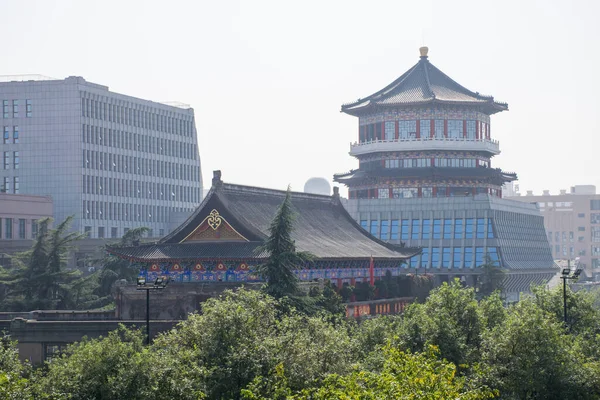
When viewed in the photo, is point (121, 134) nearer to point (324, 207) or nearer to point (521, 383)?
point (324, 207)

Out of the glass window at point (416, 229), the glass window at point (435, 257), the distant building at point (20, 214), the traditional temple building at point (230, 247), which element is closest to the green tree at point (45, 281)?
the traditional temple building at point (230, 247)

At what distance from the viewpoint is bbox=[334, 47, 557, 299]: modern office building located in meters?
132

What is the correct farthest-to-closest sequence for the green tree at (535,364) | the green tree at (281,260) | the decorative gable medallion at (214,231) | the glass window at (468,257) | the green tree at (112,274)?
the glass window at (468,257)
the green tree at (112,274)
the decorative gable medallion at (214,231)
the green tree at (281,260)
the green tree at (535,364)

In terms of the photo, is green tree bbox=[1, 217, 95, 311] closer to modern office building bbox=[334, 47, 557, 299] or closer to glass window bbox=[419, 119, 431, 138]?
modern office building bbox=[334, 47, 557, 299]

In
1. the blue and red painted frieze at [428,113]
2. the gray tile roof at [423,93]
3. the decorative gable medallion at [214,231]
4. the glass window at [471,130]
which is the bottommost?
the decorative gable medallion at [214,231]

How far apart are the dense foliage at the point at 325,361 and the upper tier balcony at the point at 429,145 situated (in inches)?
2886

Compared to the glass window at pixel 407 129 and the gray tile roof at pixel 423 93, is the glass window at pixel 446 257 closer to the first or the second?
the glass window at pixel 407 129

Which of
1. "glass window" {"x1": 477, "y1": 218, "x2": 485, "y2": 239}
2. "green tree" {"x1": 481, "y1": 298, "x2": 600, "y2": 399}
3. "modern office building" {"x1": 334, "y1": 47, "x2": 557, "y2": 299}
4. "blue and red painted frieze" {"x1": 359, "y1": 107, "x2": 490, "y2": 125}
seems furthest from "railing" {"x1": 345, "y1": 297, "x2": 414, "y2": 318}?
"blue and red painted frieze" {"x1": 359, "y1": 107, "x2": 490, "y2": 125}

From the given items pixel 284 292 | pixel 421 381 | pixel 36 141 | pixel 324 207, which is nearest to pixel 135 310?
pixel 284 292

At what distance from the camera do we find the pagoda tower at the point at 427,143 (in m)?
134

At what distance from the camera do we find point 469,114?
444ft

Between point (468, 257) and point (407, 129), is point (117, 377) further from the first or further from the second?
point (407, 129)

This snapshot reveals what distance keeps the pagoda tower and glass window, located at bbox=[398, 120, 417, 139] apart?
0.11 m

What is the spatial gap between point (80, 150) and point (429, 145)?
47.6 m
